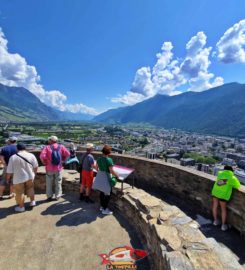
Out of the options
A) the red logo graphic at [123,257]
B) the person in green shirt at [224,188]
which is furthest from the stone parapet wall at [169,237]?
the person in green shirt at [224,188]

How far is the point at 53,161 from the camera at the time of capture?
17.2 ft

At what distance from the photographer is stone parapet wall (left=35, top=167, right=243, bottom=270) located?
2418 mm

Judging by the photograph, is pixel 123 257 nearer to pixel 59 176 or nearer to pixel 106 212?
pixel 106 212

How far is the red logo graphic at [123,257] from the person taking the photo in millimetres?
3110

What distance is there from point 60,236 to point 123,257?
Result: 1301 mm

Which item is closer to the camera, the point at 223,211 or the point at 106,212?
the point at 223,211

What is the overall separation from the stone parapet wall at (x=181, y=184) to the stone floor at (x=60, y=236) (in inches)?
86.7

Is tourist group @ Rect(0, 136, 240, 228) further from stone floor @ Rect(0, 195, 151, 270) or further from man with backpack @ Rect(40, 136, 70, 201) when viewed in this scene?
stone floor @ Rect(0, 195, 151, 270)

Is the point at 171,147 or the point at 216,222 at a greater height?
the point at 216,222

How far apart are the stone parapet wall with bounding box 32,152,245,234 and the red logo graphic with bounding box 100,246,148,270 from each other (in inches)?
88.3

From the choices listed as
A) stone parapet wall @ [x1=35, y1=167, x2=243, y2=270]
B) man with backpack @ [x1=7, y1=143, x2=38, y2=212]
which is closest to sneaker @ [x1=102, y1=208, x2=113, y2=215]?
stone parapet wall @ [x1=35, y1=167, x2=243, y2=270]

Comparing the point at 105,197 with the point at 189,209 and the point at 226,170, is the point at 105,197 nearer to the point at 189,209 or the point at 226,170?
the point at 189,209

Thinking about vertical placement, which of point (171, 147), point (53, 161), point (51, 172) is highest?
point (53, 161)

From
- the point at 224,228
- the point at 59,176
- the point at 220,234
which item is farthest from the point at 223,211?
the point at 59,176
